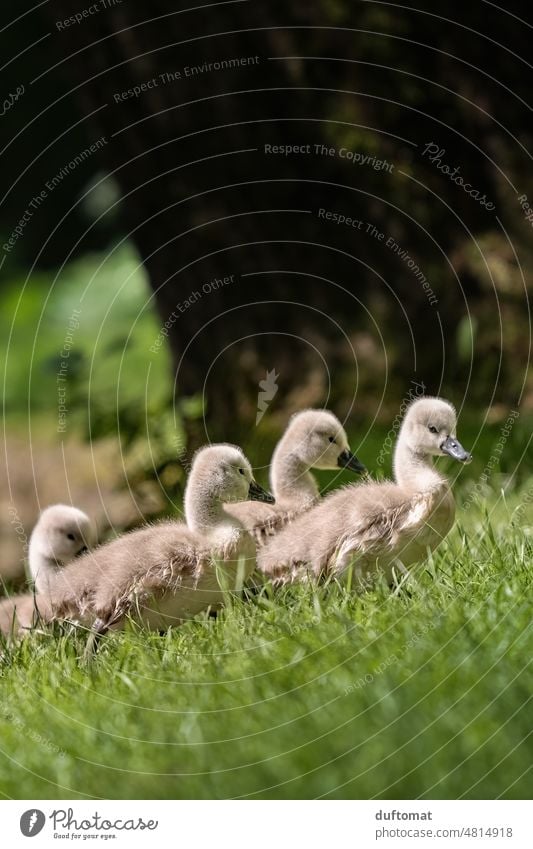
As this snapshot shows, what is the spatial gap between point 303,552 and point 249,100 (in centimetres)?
396

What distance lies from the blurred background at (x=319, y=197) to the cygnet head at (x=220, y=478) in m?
2.32

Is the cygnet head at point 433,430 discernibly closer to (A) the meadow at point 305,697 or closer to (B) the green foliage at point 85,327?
(A) the meadow at point 305,697

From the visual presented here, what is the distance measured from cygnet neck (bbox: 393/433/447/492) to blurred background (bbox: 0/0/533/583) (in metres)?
2.24

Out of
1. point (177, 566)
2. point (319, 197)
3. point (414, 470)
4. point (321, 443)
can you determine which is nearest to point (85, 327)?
point (319, 197)

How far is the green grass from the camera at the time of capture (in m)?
3.25

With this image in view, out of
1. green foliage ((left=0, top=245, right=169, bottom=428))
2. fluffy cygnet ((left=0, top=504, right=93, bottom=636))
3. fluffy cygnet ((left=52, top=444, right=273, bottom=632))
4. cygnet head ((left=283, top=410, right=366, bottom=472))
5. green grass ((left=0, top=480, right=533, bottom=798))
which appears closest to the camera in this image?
green grass ((left=0, top=480, right=533, bottom=798))

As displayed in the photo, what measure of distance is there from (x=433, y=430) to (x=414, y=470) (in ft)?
0.56

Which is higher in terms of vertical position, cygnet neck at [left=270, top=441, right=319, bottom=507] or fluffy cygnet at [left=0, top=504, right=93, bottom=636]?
cygnet neck at [left=270, top=441, right=319, bottom=507]

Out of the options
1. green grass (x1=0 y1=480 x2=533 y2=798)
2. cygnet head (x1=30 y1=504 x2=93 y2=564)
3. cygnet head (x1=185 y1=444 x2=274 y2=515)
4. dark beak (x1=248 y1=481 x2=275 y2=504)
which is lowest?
green grass (x1=0 y1=480 x2=533 y2=798)

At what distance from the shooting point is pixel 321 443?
5223 mm

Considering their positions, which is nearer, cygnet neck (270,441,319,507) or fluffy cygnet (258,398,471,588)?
fluffy cygnet (258,398,471,588)

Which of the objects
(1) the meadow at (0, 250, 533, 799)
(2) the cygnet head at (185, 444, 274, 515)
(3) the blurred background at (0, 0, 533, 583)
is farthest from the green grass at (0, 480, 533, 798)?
(3) the blurred background at (0, 0, 533, 583)

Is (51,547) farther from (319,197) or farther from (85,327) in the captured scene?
(85,327)

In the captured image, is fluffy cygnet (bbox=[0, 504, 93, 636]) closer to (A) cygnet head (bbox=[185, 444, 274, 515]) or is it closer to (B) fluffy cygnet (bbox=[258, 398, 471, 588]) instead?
(A) cygnet head (bbox=[185, 444, 274, 515])
